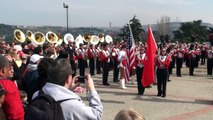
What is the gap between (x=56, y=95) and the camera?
342cm

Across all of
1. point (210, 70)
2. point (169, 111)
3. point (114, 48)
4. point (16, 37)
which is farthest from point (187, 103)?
point (16, 37)

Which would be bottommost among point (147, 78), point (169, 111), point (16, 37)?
point (169, 111)

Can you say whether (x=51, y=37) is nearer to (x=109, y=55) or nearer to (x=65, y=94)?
(x=109, y=55)

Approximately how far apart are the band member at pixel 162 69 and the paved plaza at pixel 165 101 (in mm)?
364

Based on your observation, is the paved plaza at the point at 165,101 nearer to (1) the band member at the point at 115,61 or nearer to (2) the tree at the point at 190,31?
(1) the band member at the point at 115,61

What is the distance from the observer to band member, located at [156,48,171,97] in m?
13.7

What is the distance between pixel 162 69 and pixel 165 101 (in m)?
1.43

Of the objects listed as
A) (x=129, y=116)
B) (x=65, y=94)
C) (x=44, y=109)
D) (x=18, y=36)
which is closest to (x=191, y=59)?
(x=18, y=36)

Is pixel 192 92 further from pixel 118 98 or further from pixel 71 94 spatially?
→ pixel 71 94

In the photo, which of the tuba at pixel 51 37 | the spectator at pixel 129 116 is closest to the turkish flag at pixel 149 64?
the spectator at pixel 129 116

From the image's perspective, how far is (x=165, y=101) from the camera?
12.9 m

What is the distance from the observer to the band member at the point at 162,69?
13.7 m

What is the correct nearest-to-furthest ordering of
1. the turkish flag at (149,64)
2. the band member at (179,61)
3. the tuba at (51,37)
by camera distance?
1. the turkish flag at (149,64)
2. the band member at (179,61)
3. the tuba at (51,37)

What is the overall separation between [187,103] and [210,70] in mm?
11269
